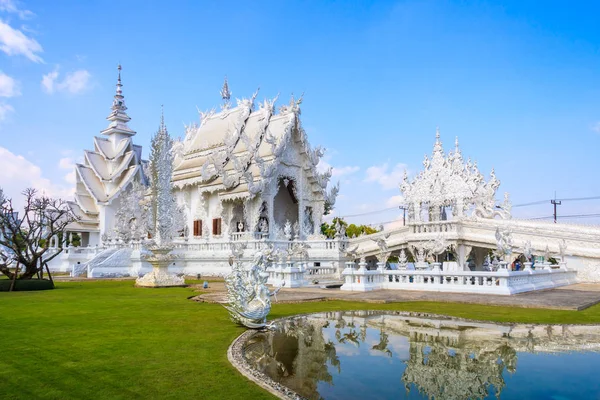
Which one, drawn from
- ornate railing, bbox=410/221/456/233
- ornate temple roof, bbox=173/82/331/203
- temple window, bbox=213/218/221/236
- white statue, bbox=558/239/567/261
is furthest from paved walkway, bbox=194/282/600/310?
temple window, bbox=213/218/221/236

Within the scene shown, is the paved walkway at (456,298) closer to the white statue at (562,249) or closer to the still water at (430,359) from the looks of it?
the still water at (430,359)

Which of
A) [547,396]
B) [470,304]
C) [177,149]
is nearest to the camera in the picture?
[547,396]

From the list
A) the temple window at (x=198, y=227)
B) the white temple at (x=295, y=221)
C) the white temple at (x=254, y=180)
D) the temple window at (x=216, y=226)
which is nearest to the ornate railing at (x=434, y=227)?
the white temple at (x=295, y=221)

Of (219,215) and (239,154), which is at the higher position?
(239,154)

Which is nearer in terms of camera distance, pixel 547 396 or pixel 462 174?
pixel 547 396

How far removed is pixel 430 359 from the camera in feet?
19.2

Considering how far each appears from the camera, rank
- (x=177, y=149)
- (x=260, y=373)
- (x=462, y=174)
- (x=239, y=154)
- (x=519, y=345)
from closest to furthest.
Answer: (x=260, y=373) → (x=519, y=345) → (x=462, y=174) → (x=239, y=154) → (x=177, y=149)

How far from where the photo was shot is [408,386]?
193 inches

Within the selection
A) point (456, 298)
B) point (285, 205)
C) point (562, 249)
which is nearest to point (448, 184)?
point (562, 249)

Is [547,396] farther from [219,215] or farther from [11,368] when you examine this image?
[219,215]

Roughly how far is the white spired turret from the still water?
111 feet

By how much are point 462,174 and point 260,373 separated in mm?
20922

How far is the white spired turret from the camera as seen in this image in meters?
39.2

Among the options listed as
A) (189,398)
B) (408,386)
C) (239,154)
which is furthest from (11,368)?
(239,154)
